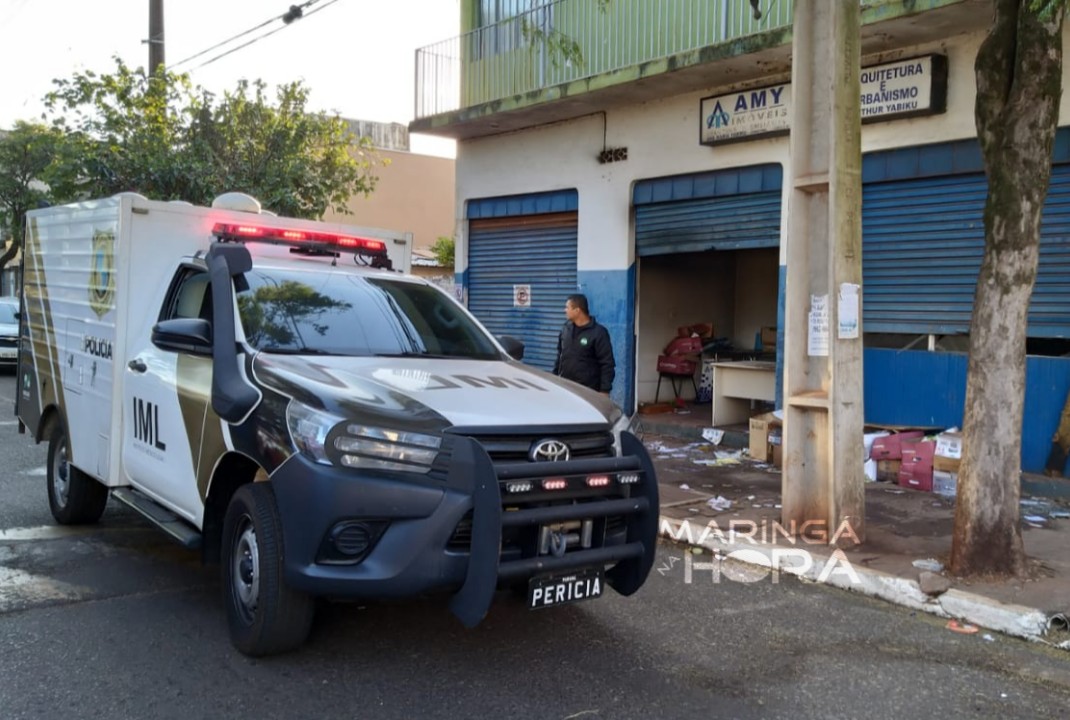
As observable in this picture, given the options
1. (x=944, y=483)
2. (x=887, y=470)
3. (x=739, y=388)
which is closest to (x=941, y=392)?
(x=887, y=470)

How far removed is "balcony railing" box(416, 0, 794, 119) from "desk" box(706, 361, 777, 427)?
384cm

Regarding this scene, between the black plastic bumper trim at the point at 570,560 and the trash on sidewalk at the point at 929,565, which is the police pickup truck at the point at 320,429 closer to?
the black plastic bumper trim at the point at 570,560

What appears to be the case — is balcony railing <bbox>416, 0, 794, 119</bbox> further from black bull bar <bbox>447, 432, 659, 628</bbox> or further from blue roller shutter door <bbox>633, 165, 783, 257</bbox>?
black bull bar <bbox>447, 432, 659, 628</bbox>

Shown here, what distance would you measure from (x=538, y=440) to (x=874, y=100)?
23.0 feet

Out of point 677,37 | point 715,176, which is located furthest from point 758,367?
point 677,37

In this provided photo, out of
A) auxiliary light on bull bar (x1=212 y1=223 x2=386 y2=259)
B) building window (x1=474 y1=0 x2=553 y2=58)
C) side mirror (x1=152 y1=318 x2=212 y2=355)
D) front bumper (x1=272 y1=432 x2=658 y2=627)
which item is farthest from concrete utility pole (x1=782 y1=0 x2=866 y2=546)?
building window (x1=474 y1=0 x2=553 y2=58)

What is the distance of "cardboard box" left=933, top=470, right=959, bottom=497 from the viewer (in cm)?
837

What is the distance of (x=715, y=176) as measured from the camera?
11.3 metres

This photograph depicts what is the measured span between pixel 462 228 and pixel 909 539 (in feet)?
32.3

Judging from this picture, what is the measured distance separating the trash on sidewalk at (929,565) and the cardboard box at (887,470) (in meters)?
2.86

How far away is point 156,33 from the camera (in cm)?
1659

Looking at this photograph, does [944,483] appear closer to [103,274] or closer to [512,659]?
[512,659]

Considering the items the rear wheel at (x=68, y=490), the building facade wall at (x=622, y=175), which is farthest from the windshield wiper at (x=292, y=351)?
the building facade wall at (x=622, y=175)

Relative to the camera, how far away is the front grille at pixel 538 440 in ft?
13.3
